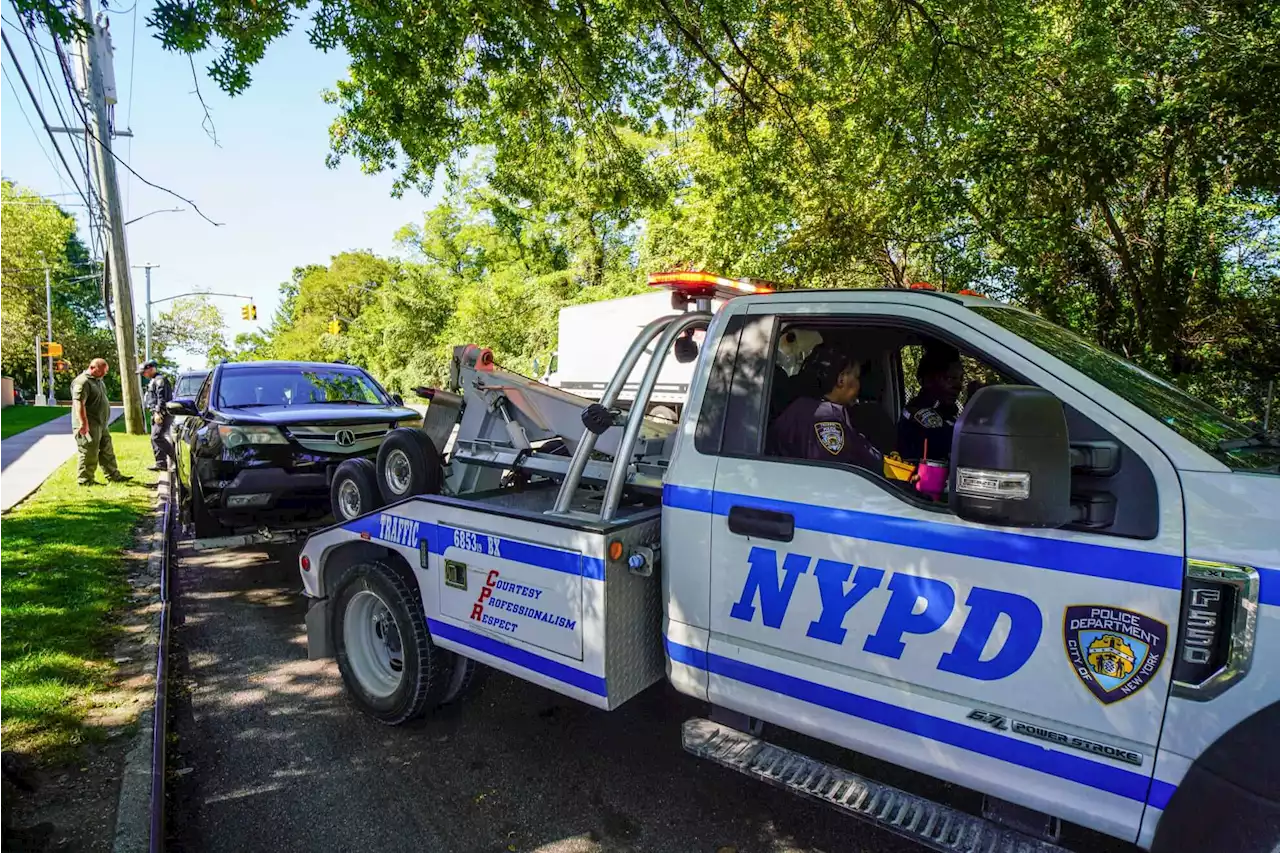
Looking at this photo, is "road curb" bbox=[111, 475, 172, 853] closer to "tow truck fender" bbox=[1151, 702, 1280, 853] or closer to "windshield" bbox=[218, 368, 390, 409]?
"windshield" bbox=[218, 368, 390, 409]

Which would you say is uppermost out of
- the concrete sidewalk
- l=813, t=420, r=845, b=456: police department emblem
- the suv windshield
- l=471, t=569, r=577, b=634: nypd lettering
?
the suv windshield

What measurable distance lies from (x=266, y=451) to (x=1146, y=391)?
19.3 ft

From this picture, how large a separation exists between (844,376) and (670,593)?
44.7 inches

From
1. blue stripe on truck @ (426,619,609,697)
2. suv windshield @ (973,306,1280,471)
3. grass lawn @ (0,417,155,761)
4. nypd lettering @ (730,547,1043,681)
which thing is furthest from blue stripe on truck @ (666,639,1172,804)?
grass lawn @ (0,417,155,761)

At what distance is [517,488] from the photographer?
13.9 feet

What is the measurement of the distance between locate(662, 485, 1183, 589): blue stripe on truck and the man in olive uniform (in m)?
10.4

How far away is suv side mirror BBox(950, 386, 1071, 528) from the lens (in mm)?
1917

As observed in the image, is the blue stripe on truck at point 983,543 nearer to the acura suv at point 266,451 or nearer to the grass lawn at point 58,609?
the grass lawn at point 58,609

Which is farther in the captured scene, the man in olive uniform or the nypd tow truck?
the man in olive uniform

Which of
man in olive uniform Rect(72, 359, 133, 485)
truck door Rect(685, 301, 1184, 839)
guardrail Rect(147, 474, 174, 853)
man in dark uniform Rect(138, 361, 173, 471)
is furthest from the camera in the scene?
man in dark uniform Rect(138, 361, 173, 471)

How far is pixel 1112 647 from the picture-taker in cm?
202

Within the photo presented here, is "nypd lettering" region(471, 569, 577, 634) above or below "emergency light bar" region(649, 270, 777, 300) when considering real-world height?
below

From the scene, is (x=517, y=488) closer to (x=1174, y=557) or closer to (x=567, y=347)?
(x=1174, y=557)

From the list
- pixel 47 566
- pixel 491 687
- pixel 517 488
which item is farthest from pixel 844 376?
pixel 47 566
